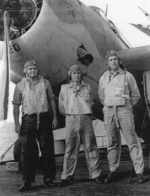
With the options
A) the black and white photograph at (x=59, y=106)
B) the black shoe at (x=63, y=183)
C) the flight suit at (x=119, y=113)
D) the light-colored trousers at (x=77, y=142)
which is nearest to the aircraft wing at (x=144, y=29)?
the black and white photograph at (x=59, y=106)

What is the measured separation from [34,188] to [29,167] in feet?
0.89

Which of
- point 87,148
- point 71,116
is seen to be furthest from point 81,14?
point 87,148

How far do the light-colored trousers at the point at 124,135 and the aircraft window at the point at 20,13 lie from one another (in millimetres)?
1677

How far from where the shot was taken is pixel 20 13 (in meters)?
4.01

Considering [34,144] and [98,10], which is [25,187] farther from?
[98,10]

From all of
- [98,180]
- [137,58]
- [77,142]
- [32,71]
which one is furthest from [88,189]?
[137,58]

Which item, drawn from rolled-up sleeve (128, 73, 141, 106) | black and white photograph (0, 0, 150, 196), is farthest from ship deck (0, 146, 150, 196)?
rolled-up sleeve (128, 73, 141, 106)

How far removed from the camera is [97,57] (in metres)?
5.37

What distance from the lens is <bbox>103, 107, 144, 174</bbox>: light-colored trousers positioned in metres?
3.52

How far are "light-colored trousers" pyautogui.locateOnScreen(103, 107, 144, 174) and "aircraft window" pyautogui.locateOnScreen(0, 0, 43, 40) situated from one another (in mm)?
1677

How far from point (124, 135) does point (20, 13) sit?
7.13 feet

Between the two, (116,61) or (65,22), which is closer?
(116,61)

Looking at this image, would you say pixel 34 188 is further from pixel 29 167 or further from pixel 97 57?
pixel 97 57

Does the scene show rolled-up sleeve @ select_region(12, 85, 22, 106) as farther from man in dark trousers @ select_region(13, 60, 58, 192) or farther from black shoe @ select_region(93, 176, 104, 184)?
black shoe @ select_region(93, 176, 104, 184)
